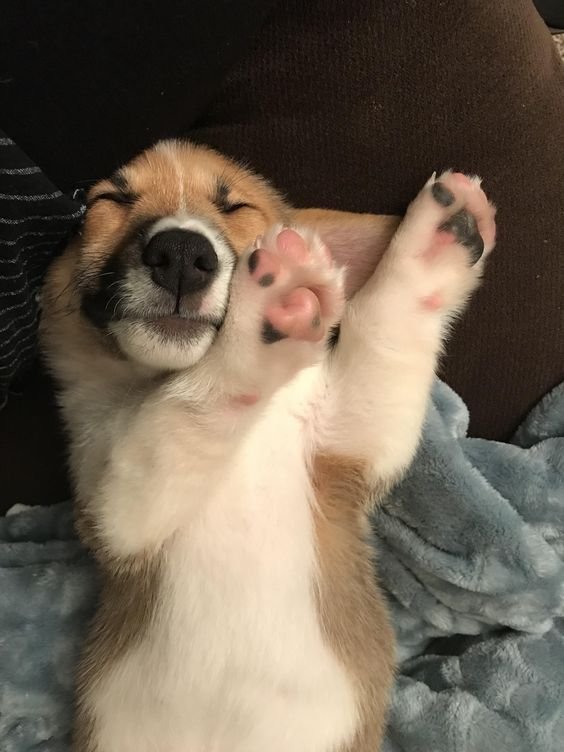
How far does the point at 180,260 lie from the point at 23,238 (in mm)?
334

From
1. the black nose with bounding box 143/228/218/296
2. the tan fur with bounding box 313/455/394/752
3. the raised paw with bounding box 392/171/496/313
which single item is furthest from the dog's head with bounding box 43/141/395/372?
the tan fur with bounding box 313/455/394/752

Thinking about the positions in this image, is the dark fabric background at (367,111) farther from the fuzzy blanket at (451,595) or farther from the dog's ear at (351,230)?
the fuzzy blanket at (451,595)

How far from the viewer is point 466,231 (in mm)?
1734

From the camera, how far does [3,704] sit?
1.93 metres

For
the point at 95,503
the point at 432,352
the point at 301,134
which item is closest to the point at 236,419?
the point at 95,503

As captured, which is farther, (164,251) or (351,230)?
(351,230)

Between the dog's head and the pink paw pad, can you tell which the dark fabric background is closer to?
the dog's head

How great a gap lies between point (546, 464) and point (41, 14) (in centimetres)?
166

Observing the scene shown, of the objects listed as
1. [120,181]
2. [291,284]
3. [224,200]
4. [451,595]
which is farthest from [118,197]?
[451,595]

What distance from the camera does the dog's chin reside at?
60.5 inches

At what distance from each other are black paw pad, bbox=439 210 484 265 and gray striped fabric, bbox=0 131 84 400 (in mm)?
849

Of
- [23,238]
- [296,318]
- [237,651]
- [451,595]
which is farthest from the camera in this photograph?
[451,595]

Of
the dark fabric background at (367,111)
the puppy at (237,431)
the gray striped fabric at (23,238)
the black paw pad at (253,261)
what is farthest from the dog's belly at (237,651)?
the dark fabric background at (367,111)

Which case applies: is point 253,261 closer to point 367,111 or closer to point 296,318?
point 296,318
